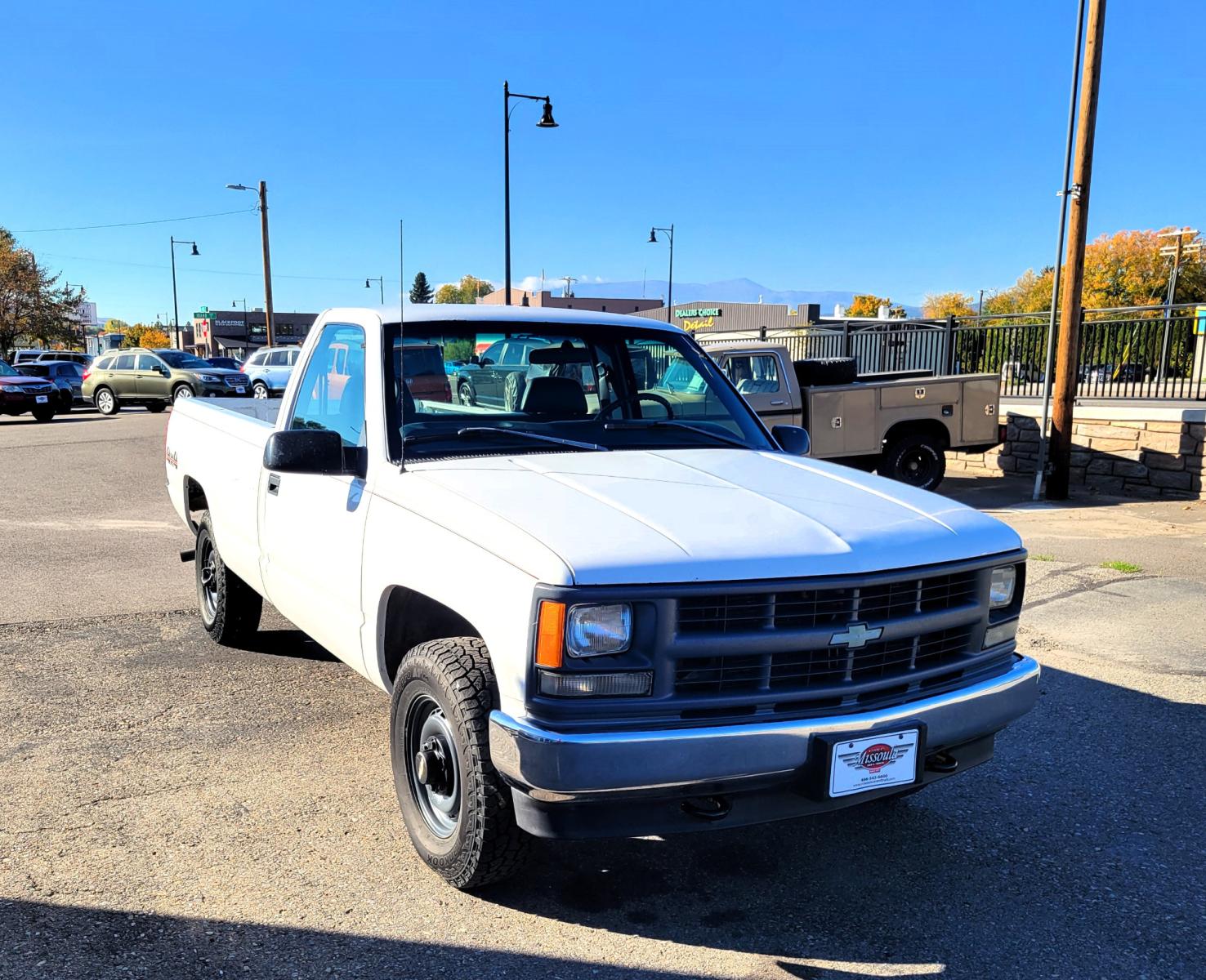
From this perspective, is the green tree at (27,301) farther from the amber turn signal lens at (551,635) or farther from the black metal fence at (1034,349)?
the amber turn signal lens at (551,635)

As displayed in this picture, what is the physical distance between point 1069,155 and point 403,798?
11.8m

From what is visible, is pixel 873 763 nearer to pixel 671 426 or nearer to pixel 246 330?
pixel 671 426

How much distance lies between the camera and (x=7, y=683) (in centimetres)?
505

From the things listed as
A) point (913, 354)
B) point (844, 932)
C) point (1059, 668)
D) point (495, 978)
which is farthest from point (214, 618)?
point (913, 354)

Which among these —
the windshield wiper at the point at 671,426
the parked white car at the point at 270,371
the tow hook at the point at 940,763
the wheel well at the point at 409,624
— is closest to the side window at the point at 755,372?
the windshield wiper at the point at 671,426

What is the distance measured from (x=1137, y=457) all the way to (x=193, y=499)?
1164 cm

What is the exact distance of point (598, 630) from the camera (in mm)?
2625

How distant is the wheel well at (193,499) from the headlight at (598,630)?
404cm

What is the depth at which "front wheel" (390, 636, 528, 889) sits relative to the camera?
2.87 meters

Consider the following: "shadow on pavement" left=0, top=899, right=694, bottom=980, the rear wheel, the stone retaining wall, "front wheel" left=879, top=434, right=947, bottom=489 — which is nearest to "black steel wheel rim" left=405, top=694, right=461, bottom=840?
"shadow on pavement" left=0, top=899, right=694, bottom=980

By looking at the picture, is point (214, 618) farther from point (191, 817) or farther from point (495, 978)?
point (495, 978)

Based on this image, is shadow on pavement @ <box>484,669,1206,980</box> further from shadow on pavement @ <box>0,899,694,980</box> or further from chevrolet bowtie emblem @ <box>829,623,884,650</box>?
chevrolet bowtie emblem @ <box>829,623,884,650</box>

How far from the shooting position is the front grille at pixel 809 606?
2678mm

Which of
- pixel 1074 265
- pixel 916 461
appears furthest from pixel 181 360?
pixel 1074 265
